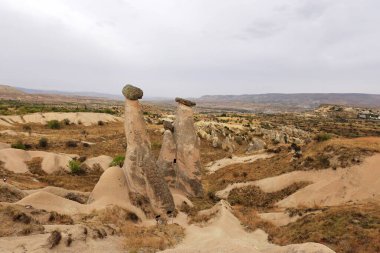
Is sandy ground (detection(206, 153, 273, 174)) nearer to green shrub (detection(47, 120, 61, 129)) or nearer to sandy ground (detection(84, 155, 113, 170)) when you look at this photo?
sandy ground (detection(84, 155, 113, 170))

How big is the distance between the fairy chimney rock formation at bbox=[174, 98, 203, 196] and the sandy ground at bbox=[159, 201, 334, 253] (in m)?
4.89

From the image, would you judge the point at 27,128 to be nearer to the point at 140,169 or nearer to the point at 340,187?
the point at 140,169

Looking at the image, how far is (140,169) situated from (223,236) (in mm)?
5494

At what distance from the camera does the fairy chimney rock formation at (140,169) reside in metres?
17.5

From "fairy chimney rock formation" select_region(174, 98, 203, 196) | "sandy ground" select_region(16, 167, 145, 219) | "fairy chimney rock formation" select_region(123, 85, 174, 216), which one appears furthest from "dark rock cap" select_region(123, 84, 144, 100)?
"fairy chimney rock formation" select_region(174, 98, 203, 196)

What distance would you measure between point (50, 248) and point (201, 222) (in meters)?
8.12

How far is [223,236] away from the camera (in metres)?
14.8

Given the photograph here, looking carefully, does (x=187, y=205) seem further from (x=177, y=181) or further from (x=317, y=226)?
(x=317, y=226)

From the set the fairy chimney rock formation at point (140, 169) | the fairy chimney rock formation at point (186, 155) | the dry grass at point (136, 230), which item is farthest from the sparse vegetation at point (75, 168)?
the dry grass at point (136, 230)

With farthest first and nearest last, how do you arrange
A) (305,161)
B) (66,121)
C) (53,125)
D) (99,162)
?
(66,121)
(53,125)
(99,162)
(305,161)

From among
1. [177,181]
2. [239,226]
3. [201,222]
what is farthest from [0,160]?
[239,226]

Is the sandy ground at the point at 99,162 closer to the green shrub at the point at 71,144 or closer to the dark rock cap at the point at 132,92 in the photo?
the green shrub at the point at 71,144

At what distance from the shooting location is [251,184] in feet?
83.6

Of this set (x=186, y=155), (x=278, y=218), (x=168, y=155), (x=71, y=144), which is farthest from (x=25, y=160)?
(x=278, y=218)
